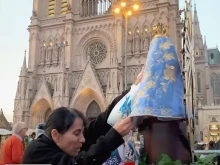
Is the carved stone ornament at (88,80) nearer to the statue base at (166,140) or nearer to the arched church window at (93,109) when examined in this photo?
the arched church window at (93,109)

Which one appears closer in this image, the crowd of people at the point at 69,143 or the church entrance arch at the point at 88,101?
the crowd of people at the point at 69,143

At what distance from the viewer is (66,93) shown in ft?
85.7

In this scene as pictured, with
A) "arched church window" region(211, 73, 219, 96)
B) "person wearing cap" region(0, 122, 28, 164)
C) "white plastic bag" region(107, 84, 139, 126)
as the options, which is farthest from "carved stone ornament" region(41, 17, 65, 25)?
"white plastic bag" region(107, 84, 139, 126)

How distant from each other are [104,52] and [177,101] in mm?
25440

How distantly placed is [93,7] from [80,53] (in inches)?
212

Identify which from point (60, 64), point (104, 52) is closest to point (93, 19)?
point (104, 52)

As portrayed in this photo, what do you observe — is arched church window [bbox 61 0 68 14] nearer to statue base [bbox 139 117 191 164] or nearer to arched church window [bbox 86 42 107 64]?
arched church window [bbox 86 42 107 64]

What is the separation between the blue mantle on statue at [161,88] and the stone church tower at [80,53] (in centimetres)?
2166

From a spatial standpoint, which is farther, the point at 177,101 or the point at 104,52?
the point at 104,52

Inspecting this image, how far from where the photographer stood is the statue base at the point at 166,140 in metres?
1.98

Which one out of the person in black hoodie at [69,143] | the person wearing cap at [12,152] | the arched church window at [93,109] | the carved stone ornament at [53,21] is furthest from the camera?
the carved stone ornament at [53,21]

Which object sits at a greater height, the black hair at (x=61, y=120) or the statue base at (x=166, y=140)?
the black hair at (x=61, y=120)

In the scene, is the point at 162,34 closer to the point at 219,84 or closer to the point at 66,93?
the point at 66,93

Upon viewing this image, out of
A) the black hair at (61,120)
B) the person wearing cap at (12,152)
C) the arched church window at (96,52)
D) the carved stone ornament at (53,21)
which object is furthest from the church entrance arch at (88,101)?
the black hair at (61,120)
